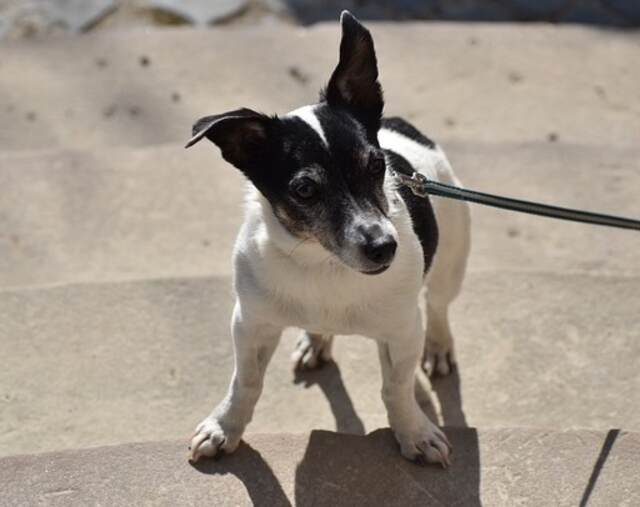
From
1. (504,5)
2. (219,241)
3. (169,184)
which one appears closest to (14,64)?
(169,184)

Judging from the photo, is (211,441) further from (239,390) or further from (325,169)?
(325,169)

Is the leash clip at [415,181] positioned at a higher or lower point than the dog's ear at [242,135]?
lower

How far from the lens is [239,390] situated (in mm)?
3852

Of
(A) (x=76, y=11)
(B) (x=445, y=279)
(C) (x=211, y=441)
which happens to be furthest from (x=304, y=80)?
(C) (x=211, y=441)

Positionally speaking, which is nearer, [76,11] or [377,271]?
[377,271]

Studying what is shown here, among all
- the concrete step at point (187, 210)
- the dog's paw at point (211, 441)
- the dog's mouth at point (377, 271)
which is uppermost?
the dog's mouth at point (377, 271)

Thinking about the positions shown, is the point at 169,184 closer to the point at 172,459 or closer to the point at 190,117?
the point at 190,117

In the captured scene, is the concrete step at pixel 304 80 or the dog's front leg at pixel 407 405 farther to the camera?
the concrete step at pixel 304 80

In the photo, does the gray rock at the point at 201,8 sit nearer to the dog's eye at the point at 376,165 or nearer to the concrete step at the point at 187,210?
the concrete step at the point at 187,210

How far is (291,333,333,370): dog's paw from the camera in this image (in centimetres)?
450

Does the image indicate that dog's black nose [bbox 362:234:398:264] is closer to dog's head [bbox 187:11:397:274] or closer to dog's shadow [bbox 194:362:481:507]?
dog's head [bbox 187:11:397:274]

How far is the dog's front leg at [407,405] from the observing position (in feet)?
12.1

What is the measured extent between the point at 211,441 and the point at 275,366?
0.91 m

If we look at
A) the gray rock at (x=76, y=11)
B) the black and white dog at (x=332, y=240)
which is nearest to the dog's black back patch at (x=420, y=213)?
the black and white dog at (x=332, y=240)
